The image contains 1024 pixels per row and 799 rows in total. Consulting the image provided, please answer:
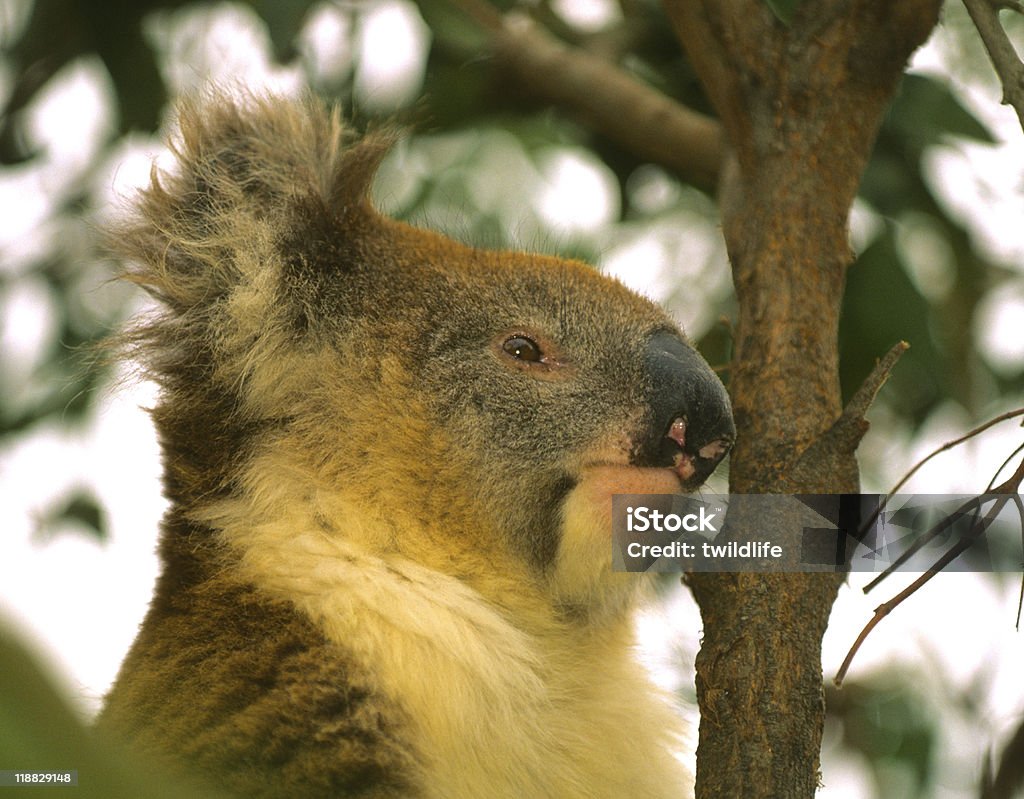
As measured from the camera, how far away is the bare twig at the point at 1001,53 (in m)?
1.63

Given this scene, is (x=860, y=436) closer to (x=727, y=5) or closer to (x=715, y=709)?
(x=715, y=709)

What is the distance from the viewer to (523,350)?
2486mm

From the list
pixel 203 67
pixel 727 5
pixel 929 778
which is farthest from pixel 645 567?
pixel 203 67

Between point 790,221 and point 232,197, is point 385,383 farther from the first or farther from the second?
point 790,221

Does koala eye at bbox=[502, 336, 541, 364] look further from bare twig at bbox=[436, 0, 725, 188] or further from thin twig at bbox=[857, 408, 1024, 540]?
bare twig at bbox=[436, 0, 725, 188]

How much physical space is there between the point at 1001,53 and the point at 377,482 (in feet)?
4.39

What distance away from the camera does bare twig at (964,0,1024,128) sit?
64.2 inches

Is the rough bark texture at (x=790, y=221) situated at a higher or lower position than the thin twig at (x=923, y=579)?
higher

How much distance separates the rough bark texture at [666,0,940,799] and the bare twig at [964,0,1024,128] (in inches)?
24.1

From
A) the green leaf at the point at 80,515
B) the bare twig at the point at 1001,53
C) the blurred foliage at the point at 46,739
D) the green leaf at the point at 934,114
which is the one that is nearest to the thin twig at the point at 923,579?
the bare twig at the point at 1001,53

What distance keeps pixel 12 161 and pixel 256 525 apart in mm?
2143

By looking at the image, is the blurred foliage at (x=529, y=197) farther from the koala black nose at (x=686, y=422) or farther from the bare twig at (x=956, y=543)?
the bare twig at (x=956, y=543)

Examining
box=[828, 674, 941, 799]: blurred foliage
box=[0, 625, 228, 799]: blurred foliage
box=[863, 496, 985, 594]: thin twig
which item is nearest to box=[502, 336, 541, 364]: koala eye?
box=[863, 496, 985, 594]: thin twig

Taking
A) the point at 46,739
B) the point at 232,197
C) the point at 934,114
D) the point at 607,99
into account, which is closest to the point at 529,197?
the point at 607,99
